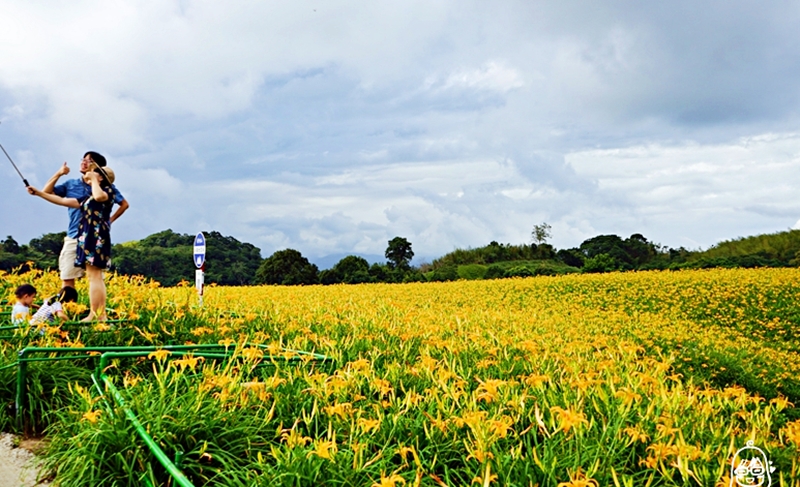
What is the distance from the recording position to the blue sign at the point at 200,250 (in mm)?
6770

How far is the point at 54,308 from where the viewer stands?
5.51m

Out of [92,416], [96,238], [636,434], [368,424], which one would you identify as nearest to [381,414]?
[368,424]

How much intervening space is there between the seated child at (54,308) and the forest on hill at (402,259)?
7.95 meters

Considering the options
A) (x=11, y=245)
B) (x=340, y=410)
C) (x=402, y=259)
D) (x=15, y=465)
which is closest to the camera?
(x=340, y=410)

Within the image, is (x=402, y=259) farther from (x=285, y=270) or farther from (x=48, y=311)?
(x=48, y=311)

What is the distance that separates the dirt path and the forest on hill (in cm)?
1103

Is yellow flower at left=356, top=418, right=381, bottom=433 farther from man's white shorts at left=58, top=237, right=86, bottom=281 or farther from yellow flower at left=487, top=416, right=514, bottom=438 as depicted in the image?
man's white shorts at left=58, top=237, right=86, bottom=281

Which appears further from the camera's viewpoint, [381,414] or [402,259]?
[402,259]

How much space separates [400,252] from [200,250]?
1694 cm

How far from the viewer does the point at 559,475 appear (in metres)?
2.39

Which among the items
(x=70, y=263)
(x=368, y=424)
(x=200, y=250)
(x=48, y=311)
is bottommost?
(x=368, y=424)

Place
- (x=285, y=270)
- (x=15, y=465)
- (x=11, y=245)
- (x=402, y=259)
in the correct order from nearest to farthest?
(x=15, y=465) < (x=11, y=245) < (x=285, y=270) < (x=402, y=259)

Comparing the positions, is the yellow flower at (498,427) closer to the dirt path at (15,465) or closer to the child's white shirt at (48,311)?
the dirt path at (15,465)

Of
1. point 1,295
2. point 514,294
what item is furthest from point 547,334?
point 514,294
